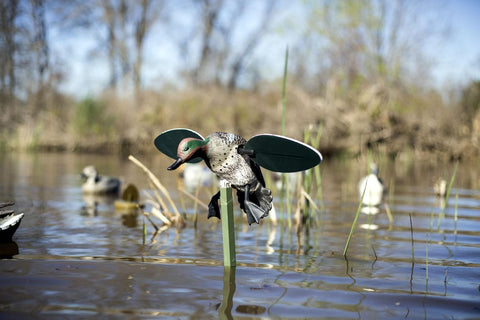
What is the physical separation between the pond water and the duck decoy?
0.50m

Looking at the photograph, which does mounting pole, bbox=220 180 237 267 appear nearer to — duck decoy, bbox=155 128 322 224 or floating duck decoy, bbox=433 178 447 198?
duck decoy, bbox=155 128 322 224

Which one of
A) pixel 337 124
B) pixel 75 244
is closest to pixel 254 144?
pixel 75 244

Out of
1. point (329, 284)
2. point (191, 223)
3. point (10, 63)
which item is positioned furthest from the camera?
point (10, 63)

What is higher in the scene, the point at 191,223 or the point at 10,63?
the point at 10,63

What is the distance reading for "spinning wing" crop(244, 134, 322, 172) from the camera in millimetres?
2332

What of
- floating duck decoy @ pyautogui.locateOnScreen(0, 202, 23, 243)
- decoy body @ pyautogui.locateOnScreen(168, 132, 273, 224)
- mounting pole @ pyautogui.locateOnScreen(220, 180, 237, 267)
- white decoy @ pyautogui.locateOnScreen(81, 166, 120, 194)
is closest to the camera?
decoy body @ pyautogui.locateOnScreen(168, 132, 273, 224)

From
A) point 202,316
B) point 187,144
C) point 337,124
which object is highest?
point 337,124

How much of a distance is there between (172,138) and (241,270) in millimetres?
975

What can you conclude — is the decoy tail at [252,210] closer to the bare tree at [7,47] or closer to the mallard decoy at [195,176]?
the mallard decoy at [195,176]

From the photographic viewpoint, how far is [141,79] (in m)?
27.1

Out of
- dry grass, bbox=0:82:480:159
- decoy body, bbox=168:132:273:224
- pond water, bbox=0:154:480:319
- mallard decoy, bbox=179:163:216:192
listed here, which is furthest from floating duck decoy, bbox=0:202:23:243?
dry grass, bbox=0:82:480:159

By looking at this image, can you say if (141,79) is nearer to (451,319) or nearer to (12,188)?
(12,188)

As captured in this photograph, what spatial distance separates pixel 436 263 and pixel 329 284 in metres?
0.97

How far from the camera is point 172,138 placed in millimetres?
2627
